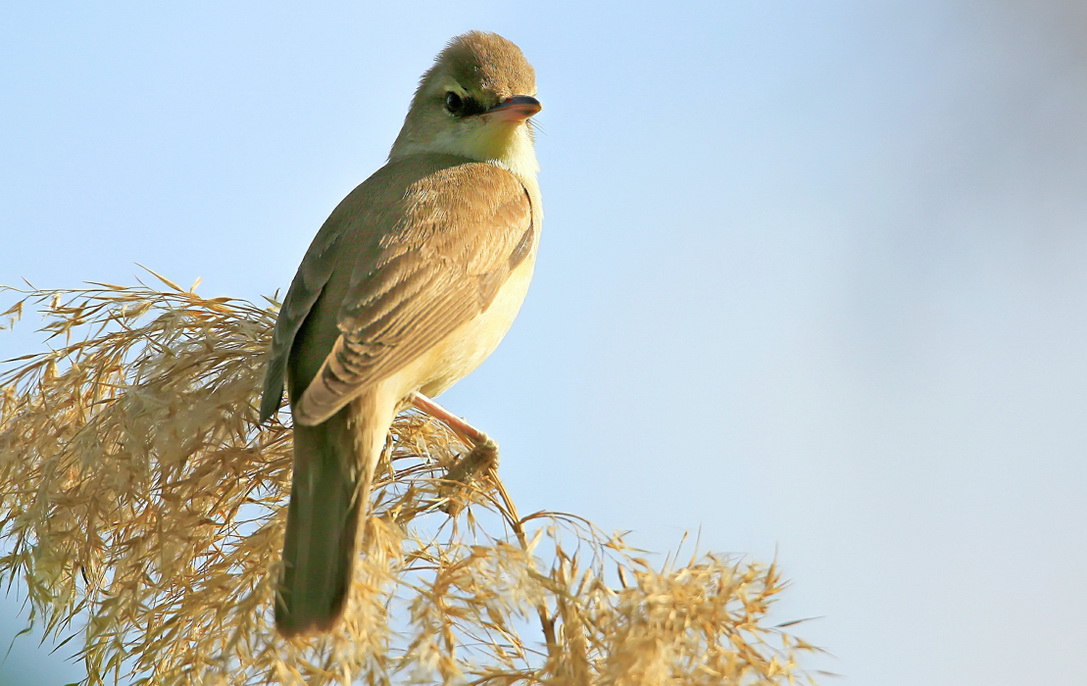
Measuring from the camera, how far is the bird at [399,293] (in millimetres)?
1804

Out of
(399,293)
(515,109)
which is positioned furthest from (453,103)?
(399,293)

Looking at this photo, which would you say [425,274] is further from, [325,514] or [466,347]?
[325,514]

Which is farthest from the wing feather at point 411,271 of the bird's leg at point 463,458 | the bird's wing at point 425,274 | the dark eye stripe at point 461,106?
the dark eye stripe at point 461,106

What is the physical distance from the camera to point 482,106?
10.2ft

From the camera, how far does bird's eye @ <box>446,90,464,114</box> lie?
10.4 ft

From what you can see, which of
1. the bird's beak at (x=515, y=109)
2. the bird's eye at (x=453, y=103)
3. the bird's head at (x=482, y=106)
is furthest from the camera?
the bird's eye at (x=453, y=103)

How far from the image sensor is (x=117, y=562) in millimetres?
1826

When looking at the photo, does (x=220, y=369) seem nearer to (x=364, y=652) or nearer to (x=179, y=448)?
(x=179, y=448)

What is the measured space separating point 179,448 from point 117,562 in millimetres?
214

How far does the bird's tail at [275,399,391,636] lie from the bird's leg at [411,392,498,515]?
0.15 m

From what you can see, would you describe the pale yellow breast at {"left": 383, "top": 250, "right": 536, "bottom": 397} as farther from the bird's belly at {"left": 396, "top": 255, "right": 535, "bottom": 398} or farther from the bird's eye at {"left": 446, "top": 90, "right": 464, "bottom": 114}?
the bird's eye at {"left": 446, "top": 90, "right": 464, "bottom": 114}

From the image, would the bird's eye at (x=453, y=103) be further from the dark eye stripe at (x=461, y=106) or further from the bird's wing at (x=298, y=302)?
the bird's wing at (x=298, y=302)

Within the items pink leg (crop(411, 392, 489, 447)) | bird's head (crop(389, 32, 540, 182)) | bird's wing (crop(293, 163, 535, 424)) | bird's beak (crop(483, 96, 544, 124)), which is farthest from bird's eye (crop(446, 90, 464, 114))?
pink leg (crop(411, 392, 489, 447))

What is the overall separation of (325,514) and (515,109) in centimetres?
154
